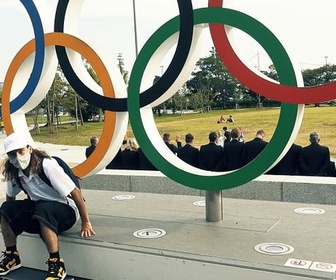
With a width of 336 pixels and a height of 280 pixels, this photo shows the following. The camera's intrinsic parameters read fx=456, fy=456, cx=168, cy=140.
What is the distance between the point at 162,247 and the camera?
431 cm

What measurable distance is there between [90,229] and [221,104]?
46.1 metres

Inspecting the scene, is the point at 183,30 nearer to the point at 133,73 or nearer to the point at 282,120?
the point at 133,73

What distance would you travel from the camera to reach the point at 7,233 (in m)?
4.55

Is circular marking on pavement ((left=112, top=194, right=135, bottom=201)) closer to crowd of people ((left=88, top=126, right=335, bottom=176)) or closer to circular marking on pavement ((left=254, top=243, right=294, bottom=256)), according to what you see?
crowd of people ((left=88, top=126, right=335, bottom=176))

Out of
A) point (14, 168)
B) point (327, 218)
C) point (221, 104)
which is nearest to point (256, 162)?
point (327, 218)

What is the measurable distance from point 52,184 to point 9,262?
1018 mm

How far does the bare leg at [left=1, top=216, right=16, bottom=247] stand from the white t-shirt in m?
0.35

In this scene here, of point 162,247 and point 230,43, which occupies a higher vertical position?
point 230,43

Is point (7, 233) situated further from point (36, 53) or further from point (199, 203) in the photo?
point (36, 53)

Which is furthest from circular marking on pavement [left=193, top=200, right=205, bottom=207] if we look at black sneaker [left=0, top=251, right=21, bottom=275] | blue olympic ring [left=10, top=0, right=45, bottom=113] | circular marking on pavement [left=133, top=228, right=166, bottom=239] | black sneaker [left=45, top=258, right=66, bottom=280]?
blue olympic ring [left=10, top=0, right=45, bottom=113]

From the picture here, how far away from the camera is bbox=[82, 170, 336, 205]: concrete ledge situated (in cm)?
619

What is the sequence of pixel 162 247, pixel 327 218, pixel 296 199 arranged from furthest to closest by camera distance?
pixel 296 199
pixel 327 218
pixel 162 247

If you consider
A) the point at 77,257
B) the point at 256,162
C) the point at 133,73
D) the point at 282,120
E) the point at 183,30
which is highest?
the point at 183,30

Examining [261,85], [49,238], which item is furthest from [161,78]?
[49,238]
